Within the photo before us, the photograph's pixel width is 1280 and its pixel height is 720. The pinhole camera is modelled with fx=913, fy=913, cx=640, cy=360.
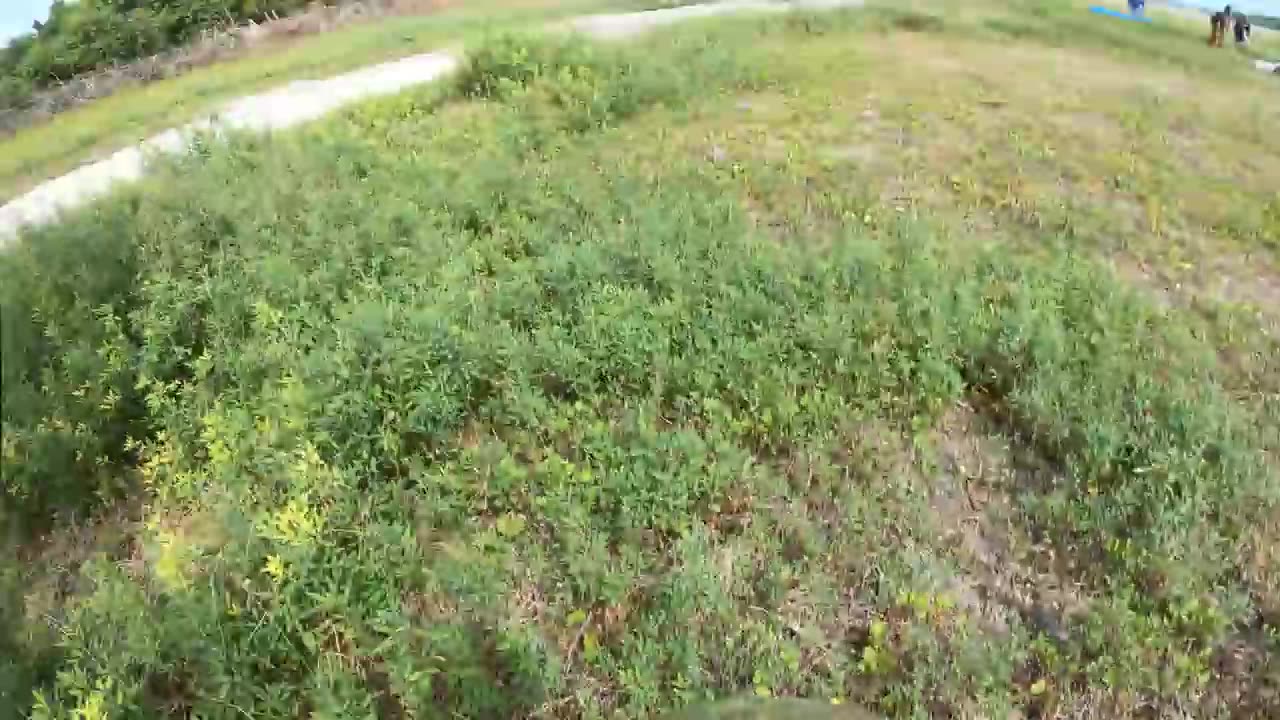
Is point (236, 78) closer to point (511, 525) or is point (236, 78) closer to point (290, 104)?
point (290, 104)

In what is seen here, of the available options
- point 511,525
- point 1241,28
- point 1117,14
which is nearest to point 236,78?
point 511,525

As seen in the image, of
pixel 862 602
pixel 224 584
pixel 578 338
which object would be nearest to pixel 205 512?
pixel 224 584

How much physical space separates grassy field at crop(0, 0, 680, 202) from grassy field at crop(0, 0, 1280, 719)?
1.75 m

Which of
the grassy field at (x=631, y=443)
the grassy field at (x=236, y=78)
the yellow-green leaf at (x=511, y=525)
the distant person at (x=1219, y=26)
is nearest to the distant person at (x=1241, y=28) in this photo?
the distant person at (x=1219, y=26)

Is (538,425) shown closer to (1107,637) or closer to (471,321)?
(471,321)

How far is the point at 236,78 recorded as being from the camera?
1035 centimetres

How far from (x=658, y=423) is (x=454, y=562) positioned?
1.43 meters

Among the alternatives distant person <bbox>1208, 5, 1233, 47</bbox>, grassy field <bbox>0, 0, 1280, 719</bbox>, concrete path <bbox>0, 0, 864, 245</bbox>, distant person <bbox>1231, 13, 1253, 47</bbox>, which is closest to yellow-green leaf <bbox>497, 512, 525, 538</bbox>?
grassy field <bbox>0, 0, 1280, 719</bbox>

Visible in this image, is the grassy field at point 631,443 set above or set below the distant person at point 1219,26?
below

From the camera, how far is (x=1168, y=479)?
181 inches

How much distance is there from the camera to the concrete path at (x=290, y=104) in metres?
6.79

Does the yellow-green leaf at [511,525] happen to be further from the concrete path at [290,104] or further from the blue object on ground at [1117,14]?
the blue object on ground at [1117,14]

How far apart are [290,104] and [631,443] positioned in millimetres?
6813

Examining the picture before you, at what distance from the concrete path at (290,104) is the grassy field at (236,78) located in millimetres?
216
